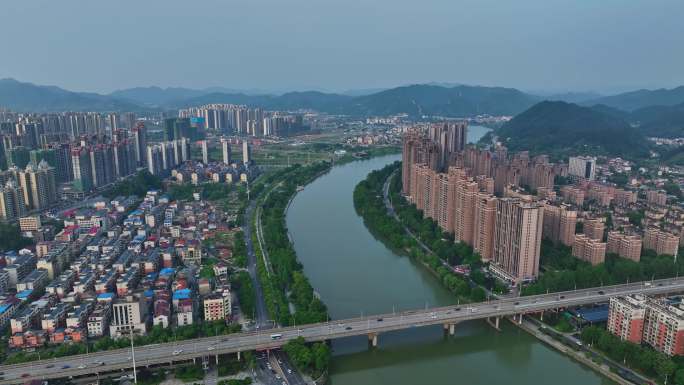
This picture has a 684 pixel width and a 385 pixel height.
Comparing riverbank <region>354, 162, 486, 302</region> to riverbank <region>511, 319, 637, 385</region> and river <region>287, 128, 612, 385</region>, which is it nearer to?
river <region>287, 128, 612, 385</region>

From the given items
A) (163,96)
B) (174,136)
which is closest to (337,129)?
(174,136)

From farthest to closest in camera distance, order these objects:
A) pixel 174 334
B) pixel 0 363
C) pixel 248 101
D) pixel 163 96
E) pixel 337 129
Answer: pixel 163 96 → pixel 248 101 → pixel 337 129 → pixel 174 334 → pixel 0 363

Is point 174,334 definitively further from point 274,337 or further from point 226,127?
point 226,127

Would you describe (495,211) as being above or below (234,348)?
above

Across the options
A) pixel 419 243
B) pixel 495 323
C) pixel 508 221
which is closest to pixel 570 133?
pixel 419 243

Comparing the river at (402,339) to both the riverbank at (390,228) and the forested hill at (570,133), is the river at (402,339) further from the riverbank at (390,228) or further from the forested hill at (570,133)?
the forested hill at (570,133)

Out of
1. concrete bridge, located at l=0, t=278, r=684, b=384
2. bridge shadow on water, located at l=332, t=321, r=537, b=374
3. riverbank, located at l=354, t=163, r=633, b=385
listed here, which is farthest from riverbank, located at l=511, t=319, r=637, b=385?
concrete bridge, located at l=0, t=278, r=684, b=384

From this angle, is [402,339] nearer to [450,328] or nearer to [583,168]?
[450,328]
